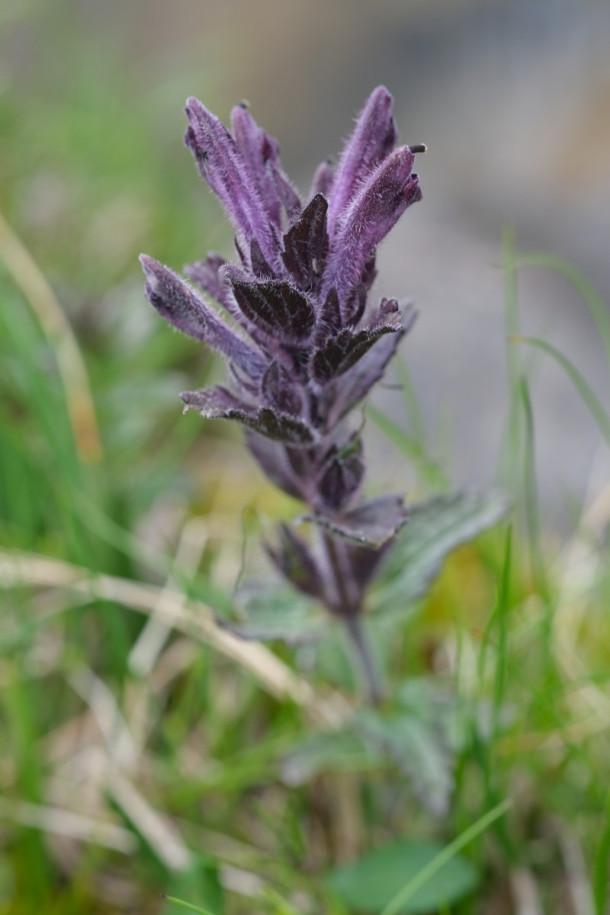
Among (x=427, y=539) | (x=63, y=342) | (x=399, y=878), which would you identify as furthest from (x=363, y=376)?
(x=63, y=342)

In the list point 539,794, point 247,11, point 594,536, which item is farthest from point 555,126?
point 247,11

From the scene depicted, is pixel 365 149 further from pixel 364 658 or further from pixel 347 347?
pixel 364 658

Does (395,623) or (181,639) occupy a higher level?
(181,639)

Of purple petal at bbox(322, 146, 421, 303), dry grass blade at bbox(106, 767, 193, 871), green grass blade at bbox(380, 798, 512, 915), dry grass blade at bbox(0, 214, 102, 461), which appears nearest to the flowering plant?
purple petal at bbox(322, 146, 421, 303)

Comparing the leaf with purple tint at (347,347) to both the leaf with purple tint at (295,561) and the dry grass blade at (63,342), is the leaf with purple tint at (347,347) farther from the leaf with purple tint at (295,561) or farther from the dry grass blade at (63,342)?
the dry grass blade at (63,342)

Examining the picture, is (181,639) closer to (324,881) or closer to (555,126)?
(324,881)

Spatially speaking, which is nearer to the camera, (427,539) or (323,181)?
(323,181)

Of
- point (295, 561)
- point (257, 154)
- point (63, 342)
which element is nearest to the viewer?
point (257, 154)

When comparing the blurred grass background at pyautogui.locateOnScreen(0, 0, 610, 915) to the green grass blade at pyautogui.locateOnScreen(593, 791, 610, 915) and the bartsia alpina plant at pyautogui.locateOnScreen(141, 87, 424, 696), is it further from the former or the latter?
the bartsia alpina plant at pyautogui.locateOnScreen(141, 87, 424, 696)
